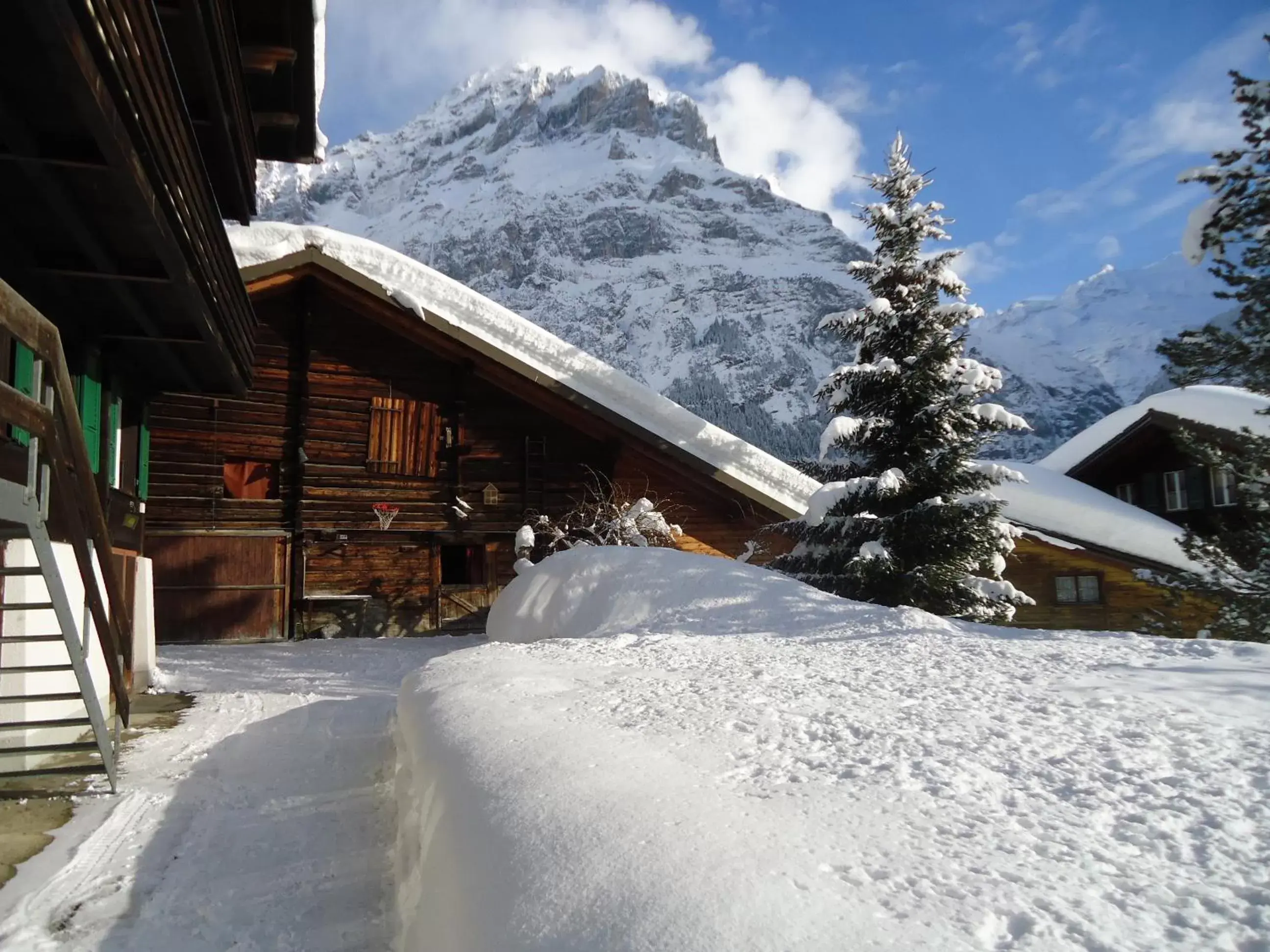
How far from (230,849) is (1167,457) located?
2708 cm

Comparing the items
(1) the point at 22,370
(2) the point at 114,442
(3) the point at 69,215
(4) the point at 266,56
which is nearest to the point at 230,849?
(3) the point at 69,215

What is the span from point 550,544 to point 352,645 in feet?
11.4

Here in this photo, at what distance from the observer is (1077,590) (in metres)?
20.8

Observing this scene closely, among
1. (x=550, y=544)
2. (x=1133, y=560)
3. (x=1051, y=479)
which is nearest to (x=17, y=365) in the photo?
(x=550, y=544)

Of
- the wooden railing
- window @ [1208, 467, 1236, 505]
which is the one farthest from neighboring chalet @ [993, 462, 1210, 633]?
the wooden railing

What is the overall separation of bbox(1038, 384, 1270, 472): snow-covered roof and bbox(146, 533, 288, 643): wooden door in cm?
1972

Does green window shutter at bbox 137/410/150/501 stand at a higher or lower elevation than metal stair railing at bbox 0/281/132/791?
higher

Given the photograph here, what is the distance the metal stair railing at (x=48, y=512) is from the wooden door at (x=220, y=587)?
30.1 feet

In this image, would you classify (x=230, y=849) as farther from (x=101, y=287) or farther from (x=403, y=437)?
(x=403, y=437)

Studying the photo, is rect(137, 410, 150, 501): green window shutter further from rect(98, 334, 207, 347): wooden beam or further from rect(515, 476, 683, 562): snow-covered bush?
rect(515, 476, 683, 562): snow-covered bush

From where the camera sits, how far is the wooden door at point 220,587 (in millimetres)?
13312

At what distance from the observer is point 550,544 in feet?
44.7

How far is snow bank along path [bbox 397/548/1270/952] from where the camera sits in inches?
72.6

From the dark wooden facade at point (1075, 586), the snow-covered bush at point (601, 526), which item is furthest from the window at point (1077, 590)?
the snow-covered bush at point (601, 526)
